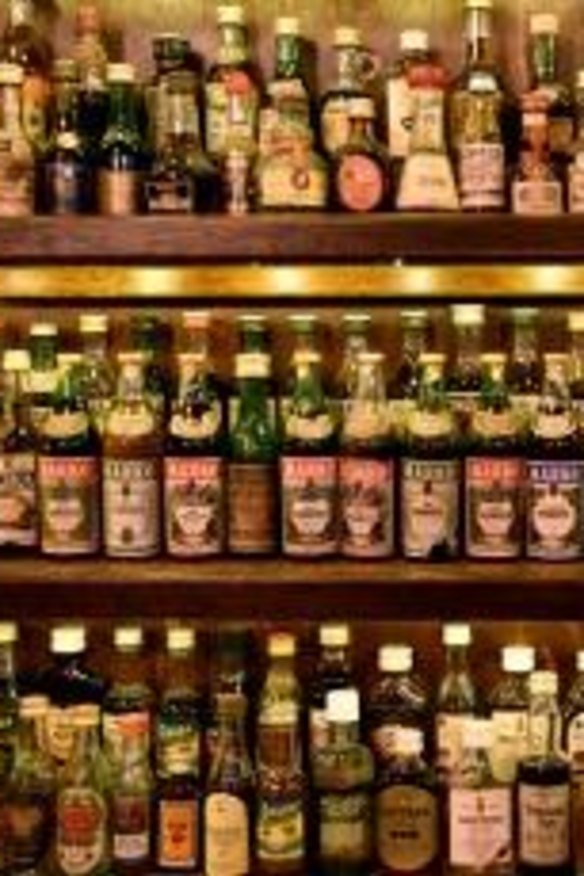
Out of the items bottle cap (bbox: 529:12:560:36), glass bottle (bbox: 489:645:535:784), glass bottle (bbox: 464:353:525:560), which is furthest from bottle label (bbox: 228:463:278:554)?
bottle cap (bbox: 529:12:560:36)

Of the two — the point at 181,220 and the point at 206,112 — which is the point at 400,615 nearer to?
the point at 181,220

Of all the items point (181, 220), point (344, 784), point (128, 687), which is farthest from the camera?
point (128, 687)

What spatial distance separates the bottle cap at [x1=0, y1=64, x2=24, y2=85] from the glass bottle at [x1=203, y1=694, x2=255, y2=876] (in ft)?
2.77

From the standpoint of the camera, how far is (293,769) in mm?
2004

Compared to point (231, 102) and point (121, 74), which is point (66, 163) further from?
point (231, 102)

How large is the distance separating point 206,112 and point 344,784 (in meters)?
0.85

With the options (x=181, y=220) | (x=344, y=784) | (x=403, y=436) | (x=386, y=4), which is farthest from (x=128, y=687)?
(x=386, y=4)

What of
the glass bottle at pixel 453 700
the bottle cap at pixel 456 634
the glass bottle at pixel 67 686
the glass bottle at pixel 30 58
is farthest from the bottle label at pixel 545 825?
the glass bottle at pixel 30 58

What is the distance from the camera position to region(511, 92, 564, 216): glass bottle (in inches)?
76.7

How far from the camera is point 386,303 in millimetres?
2197

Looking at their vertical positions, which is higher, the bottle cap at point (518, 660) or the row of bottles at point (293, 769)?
the bottle cap at point (518, 660)

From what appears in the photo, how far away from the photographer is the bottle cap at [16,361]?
2080mm

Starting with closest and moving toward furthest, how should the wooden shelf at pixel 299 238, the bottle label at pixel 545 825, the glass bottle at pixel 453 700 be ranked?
the wooden shelf at pixel 299 238
the bottle label at pixel 545 825
the glass bottle at pixel 453 700

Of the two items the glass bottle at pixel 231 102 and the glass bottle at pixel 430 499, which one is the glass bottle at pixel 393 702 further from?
the glass bottle at pixel 231 102
